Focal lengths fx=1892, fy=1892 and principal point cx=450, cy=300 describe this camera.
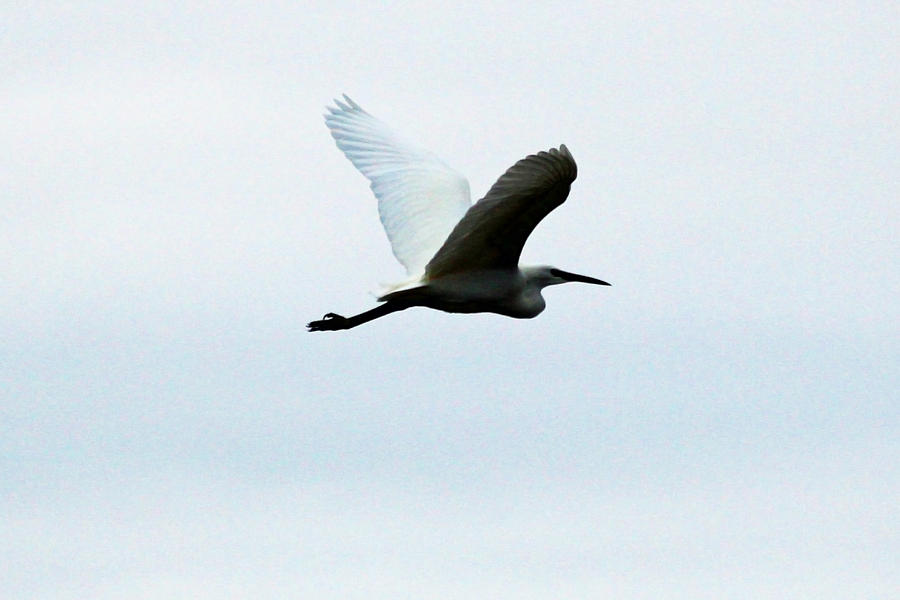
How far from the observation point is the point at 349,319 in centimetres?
2122

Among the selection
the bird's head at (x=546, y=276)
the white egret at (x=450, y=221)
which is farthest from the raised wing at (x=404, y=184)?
the bird's head at (x=546, y=276)

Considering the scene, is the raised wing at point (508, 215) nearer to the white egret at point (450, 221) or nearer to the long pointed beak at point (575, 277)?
the white egret at point (450, 221)

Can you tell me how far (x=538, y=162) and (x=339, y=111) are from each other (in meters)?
7.65

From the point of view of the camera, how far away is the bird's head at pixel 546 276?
20.7 meters

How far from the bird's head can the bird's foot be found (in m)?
2.17

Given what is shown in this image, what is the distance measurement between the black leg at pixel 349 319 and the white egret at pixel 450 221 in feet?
0.04

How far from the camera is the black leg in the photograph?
813 inches

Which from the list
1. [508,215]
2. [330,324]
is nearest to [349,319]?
[330,324]

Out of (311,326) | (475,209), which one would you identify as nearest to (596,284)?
(311,326)

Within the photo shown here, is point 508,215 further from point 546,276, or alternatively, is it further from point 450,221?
point 450,221

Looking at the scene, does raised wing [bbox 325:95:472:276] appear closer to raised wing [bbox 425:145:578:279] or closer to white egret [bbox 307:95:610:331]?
white egret [bbox 307:95:610:331]

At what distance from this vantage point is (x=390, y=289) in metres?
19.8

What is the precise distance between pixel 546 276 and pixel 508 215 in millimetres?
3138

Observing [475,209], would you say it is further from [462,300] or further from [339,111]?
[339,111]
